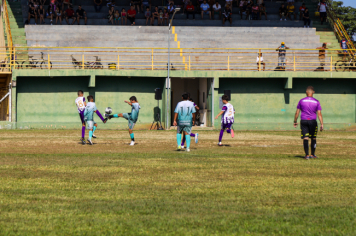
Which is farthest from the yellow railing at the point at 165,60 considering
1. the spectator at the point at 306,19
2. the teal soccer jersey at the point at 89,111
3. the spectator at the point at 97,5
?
the teal soccer jersey at the point at 89,111

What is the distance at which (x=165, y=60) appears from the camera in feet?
106

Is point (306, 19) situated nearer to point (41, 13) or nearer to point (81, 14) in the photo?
point (81, 14)

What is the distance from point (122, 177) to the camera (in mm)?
9680

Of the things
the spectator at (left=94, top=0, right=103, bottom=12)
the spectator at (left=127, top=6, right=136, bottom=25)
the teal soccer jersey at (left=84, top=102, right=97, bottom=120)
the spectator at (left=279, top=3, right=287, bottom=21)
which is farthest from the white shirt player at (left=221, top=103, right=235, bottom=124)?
the spectator at (left=94, top=0, right=103, bottom=12)

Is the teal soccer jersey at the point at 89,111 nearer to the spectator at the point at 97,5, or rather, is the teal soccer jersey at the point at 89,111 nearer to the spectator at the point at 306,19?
the spectator at the point at 97,5

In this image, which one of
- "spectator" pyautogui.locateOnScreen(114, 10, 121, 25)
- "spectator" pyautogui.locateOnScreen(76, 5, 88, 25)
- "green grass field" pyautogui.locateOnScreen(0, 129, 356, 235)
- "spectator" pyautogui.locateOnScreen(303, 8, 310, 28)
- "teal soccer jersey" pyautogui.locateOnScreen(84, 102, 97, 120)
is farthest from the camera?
"spectator" pyautogui.locateOnScreen(303, 8, 310, 28)

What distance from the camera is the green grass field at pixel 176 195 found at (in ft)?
19.6

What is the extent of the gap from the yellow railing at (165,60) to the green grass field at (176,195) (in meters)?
18.4

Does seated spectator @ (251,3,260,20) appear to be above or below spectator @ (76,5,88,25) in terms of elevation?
above

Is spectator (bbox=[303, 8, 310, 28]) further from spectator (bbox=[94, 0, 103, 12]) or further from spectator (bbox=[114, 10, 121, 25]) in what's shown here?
spectator (bbox=[94, 0, 103, 12])

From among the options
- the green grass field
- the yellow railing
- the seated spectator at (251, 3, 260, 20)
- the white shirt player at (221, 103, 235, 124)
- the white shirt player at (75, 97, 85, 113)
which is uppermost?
the seated spectator at (251, 3, 260, 20)

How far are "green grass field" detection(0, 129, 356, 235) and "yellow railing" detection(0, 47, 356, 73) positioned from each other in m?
18.4

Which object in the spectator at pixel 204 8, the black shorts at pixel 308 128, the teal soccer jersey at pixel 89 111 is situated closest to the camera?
the black shorts at pixel 308 128

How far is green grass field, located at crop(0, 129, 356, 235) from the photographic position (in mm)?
5965
